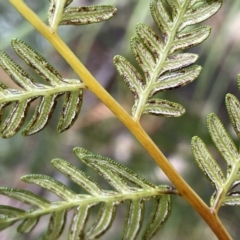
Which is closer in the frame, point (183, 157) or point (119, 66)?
point (119, 66)

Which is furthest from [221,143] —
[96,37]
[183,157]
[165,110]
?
[96,37]

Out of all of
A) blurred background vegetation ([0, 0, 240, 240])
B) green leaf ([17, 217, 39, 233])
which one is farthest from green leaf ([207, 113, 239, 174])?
blurred background vegetation ([0, 0, 240, 240])

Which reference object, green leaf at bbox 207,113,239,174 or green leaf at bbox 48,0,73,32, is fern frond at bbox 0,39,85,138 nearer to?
green leaf at bbox 48,0,73,32

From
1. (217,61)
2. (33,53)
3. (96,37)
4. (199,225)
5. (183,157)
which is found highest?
(96,37)

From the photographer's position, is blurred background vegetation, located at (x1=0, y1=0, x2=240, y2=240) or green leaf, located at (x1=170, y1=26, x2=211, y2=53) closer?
green leaf, located at (x1=170, y1=26, x2=211, y2=53)

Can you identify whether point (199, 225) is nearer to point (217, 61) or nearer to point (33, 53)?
point (217, 61)

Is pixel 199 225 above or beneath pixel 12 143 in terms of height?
beneath

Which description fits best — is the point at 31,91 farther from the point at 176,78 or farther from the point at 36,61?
the point at 176,78
